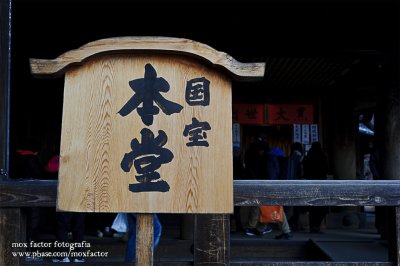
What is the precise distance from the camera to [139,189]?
122 inches

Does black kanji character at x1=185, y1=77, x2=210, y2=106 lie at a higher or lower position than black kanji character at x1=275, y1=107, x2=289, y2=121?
lower

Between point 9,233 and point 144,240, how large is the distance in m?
1.41

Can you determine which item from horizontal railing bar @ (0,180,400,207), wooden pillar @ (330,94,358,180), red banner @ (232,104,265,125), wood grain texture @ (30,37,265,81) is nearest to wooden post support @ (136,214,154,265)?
horizontal railing bar @ (0,180,400,207)

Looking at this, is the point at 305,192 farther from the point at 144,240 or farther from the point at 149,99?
the point at 149,99

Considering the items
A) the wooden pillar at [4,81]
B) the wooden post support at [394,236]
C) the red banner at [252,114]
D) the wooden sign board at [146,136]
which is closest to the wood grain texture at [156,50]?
the wooden sign board at [146,136]

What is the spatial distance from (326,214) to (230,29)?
17.0ft

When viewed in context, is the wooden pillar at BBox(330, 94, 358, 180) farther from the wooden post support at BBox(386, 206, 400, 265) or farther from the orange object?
the wooden post support at BBox(386, 206, 400, 265)

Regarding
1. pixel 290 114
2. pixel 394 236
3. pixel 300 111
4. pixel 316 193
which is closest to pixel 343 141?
pixel 300 111

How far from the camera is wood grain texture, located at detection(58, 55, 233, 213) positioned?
3.12 meters

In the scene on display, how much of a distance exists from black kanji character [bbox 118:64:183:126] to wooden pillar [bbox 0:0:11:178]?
138cm

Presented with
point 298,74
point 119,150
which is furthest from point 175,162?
point 298,74

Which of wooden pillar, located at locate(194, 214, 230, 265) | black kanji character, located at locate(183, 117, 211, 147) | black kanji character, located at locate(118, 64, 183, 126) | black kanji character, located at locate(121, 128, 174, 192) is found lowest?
wooden pillar, located at locate(194, 214, 230, 265)

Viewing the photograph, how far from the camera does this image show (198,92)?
10.6 ft

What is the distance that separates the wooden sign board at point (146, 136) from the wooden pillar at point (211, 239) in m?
0.96
